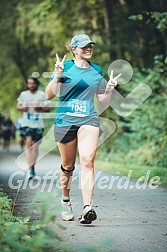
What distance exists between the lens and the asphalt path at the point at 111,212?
228 inches

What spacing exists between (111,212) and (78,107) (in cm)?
152

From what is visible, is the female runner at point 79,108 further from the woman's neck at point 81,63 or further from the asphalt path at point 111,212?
the asphalt path at point 111,212

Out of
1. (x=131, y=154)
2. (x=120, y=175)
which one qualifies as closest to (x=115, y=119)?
(x=131, y=154)

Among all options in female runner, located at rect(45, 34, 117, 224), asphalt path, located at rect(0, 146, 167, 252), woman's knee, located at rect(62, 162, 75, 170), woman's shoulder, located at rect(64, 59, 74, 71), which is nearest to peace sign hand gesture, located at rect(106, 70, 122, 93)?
female runner, located at rect(45, 34, 117, 224)

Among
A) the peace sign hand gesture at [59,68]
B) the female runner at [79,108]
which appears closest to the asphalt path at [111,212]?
the female runner at [79,108]

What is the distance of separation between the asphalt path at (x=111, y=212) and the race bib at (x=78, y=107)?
3.03 ft

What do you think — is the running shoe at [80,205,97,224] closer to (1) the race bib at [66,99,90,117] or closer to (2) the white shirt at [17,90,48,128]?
(1) the race bib at [66,99,90,117]

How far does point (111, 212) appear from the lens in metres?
8.00

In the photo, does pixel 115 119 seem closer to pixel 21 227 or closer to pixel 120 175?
pixel 120 175

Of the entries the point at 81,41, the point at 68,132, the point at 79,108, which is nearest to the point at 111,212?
the point at 68,132

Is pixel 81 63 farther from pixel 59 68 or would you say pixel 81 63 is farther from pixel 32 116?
pixel 32 116

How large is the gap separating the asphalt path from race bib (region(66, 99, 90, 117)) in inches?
36.4

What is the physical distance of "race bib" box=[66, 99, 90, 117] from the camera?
286 inches

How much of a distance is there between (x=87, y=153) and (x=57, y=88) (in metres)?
0.80
